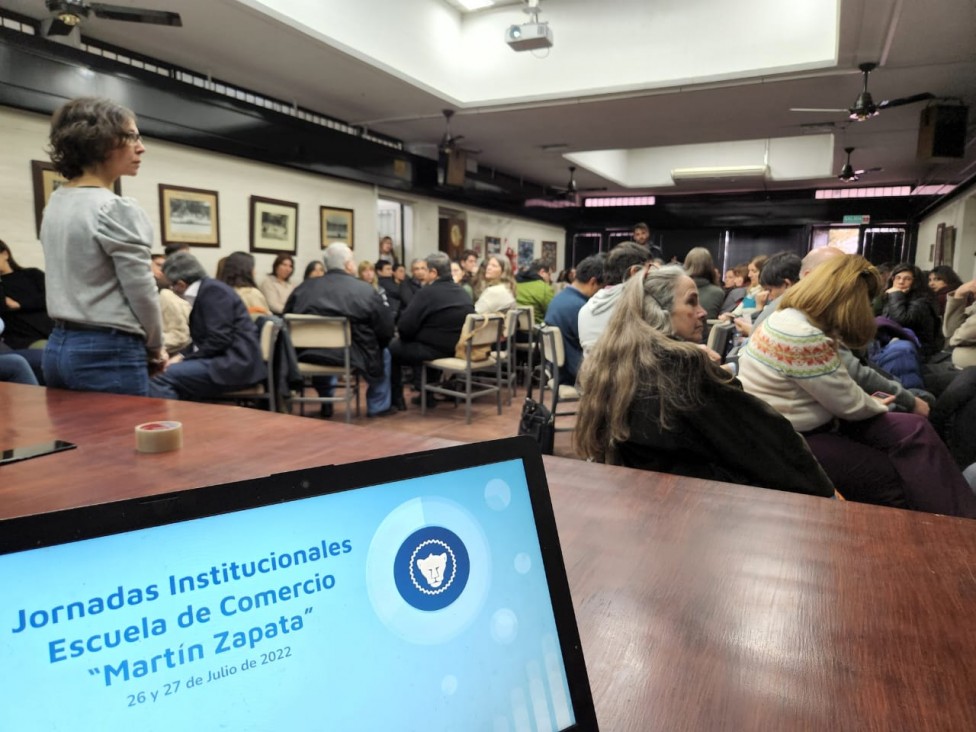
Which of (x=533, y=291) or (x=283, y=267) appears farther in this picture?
(x=283, y=267)

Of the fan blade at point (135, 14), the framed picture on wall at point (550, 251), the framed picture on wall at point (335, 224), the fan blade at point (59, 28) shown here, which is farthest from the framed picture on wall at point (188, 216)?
the framed picture on wall at point (550, 251)

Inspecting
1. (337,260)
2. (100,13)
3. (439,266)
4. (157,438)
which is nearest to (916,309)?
(439,266)

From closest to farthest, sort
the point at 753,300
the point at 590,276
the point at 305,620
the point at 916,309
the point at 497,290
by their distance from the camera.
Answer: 1. the point at 305,620
2. the point at 916,309
3. the point at 590,276
4. the point at 753,300
5. the point at 497,290

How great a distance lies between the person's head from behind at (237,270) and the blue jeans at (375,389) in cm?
91

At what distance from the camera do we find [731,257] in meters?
12.5

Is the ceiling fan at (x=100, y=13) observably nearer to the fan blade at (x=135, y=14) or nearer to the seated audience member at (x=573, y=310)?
the fan blade at (x=135, y=14)

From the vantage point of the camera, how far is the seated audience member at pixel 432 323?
4.49 m

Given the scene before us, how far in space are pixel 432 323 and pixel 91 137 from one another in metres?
2.96

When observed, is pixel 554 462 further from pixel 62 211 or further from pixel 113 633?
pixel 62 211

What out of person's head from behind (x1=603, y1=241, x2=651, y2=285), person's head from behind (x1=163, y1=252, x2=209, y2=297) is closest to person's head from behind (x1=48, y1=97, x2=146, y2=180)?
person's head from behind (x1=163, y1=252, x2=209, y2=297)

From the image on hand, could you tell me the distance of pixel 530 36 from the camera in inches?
174

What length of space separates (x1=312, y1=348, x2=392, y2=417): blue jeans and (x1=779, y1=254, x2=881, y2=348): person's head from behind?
10.2ft

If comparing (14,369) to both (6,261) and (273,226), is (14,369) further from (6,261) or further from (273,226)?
(273,226)

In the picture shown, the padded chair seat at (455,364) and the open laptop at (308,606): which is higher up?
the open laptop at (308,606)
